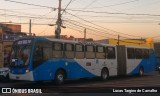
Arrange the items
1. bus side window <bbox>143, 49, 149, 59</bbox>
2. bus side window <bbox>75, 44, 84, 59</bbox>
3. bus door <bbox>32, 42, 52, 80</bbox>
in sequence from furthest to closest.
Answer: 1. bus side window <bbox>143, 49, 149, 59</bbox>
2. bus side window <bbox>75, 44, 84, 59</bbox>
3. bus door <bbox>32, 42, 52, 80</bbox>

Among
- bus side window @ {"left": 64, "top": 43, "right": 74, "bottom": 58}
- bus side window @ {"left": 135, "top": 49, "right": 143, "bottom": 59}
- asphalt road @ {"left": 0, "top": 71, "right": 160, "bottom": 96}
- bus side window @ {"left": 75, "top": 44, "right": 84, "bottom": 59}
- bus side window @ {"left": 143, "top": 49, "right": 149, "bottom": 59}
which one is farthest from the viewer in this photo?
bus side window @ {"left": 143, "top": 49, "right": 149, "bottom": 59}

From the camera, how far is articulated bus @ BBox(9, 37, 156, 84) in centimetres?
1930

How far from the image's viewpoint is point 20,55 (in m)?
19.8

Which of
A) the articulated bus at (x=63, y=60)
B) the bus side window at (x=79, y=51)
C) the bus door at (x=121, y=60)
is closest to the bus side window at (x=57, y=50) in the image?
the articulated bus at (x=63, y=60)

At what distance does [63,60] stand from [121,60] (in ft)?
26.0

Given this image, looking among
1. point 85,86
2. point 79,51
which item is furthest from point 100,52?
point 85,86

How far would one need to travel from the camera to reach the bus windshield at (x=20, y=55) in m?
19.3

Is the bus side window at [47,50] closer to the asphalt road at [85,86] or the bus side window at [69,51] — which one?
the bus side window at [69,51]

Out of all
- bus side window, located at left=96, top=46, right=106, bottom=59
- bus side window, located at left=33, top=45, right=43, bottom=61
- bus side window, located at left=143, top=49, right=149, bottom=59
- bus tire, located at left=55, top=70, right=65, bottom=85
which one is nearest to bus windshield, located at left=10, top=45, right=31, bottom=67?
bus side window, located at left=33, top=45, right=43, bottom=61

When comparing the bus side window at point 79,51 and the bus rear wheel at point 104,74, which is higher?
the bus side window at point 79,51

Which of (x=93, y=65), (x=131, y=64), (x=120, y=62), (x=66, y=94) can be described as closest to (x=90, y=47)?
(x=93, y=65)

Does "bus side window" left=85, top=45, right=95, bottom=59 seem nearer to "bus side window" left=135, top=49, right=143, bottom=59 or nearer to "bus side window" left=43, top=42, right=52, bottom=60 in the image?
"bus side window" left=43, top=42, right=52, bottom=60

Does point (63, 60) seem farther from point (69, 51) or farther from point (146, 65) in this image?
point (146, 65)

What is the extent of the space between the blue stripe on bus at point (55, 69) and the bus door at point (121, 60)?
448cm
